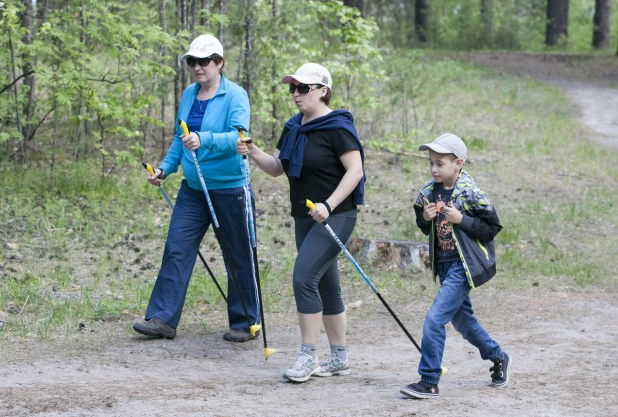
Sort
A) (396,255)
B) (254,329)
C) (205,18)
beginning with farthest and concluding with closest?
1. (205,18)
2. (396,255)
3. (254,329)

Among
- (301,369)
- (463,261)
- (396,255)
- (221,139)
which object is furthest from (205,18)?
(463,261)

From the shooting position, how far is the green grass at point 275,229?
8.15 metres

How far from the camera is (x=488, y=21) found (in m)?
39.0

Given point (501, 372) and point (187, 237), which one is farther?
point (187, 237)

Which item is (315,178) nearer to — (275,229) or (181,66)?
(275,229)

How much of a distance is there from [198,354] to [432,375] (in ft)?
6.18

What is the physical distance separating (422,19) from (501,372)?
3535 cm

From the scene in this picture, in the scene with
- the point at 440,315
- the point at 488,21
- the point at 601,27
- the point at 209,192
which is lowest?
the point at 440,315

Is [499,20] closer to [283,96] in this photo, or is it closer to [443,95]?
[443,95]

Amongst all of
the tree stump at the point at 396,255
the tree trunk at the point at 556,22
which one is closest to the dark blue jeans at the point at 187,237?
the tree stump at the point at 396,255

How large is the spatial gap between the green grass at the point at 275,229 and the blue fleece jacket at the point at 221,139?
152 cm

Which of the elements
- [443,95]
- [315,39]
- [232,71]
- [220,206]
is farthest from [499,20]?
[220,206]

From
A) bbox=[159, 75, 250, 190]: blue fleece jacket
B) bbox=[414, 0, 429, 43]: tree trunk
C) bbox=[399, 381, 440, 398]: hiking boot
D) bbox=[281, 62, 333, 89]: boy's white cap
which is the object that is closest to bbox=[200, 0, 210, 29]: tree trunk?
bbox=[159, 75, 250, 190]: blue fleece jacket

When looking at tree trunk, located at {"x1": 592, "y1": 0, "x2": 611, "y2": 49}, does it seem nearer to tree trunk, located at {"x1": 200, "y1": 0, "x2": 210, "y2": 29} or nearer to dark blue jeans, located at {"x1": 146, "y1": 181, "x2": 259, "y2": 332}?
tree trunk, located at {"x1": 200, "y1": 0, "x2": 210, "y2": 29}
